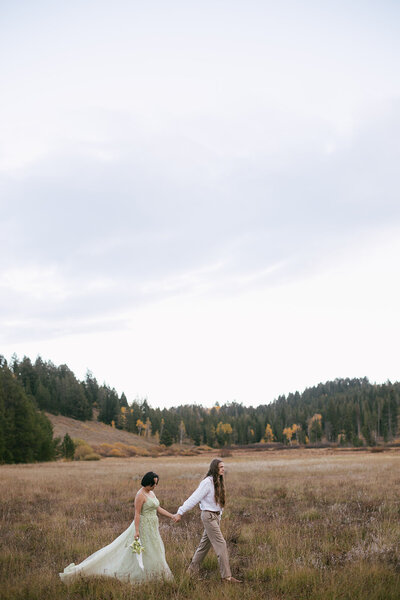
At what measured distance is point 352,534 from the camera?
30.9ft

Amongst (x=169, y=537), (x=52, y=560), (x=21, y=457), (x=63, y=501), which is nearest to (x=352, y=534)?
(x=169, y=537)

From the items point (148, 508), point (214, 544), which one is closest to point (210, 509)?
point (214, 544)

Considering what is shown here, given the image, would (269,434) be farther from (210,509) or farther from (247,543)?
(210,509)

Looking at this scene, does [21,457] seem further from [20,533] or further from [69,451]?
[20,533]

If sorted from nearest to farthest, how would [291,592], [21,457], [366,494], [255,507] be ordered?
1. [291,592]
2. [255,507]
3. [366,494]
4. [21,457]

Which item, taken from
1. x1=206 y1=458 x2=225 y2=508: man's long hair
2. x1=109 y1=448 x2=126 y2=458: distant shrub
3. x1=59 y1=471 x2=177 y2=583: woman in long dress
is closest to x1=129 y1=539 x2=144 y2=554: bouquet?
x1=59 y1=471 x2=177 y2=583: woman in long dress

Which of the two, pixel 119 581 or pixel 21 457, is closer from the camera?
pixel 119 581

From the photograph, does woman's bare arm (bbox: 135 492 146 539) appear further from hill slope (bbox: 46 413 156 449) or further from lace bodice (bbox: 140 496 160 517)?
hill slope (bbox: 46 413 156 449)

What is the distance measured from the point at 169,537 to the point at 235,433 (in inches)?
5703

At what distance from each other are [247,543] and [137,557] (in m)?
3.24

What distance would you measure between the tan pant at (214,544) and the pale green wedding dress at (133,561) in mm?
620

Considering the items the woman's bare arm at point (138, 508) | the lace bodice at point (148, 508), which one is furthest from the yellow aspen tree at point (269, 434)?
the woman's bare arm at point (138, 508)

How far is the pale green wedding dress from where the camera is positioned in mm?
6562

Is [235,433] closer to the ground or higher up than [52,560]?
closer to the ground
